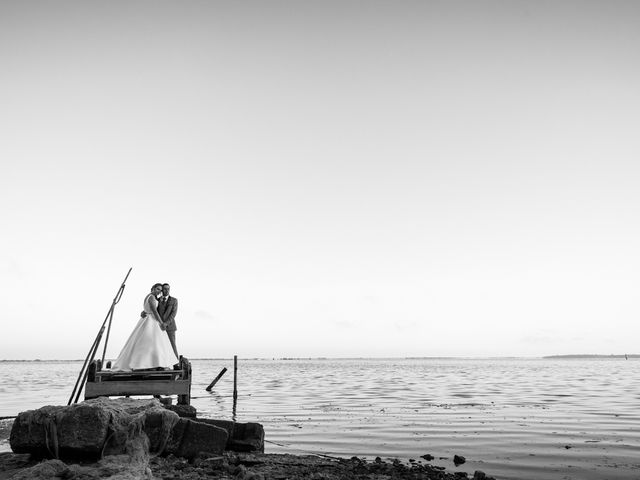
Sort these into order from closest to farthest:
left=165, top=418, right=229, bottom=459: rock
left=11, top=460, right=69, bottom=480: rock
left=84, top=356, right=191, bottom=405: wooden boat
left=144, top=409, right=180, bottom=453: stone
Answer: left=11, top=460, right=69, bottom=480: rock < left=144, top=409, right=180, bottom=453: stone < left=165, top=418, right=229, bottom=459: rock < left=84, top=356, right=191, bottom=405: wooden boat

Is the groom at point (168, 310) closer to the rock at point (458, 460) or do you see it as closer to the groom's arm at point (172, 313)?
the groom's arm at point (172, 313)

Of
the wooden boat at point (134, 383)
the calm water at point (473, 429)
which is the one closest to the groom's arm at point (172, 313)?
the wooden boat at point (134, 383)

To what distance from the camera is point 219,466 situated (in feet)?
31.2

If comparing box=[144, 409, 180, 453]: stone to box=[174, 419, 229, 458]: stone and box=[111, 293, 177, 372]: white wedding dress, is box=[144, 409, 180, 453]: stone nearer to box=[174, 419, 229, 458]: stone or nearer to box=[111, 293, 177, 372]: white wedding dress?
box=[174, 419, 229, 458]: stone

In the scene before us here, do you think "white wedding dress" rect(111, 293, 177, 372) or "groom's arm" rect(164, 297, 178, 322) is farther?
"groom's arm" rect(164, 297, 178, 322)

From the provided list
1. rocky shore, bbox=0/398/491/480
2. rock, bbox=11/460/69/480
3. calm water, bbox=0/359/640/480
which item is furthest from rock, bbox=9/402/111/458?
calm water, bbox=0/359/640/480

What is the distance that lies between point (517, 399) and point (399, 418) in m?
10.7

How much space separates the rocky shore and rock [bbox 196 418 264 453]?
0.47 meters

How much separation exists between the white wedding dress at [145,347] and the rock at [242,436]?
4803 millimetres

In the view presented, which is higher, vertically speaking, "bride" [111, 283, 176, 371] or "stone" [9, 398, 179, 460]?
"bride" [111, 283, 176, 371]

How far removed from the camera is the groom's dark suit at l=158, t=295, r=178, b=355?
54.3 ft

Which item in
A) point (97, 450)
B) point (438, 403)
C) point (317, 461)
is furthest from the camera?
point (438, 403)

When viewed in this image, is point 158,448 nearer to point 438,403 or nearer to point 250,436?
point 250,436

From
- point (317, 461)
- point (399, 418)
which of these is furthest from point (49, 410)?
point (399, 418)
